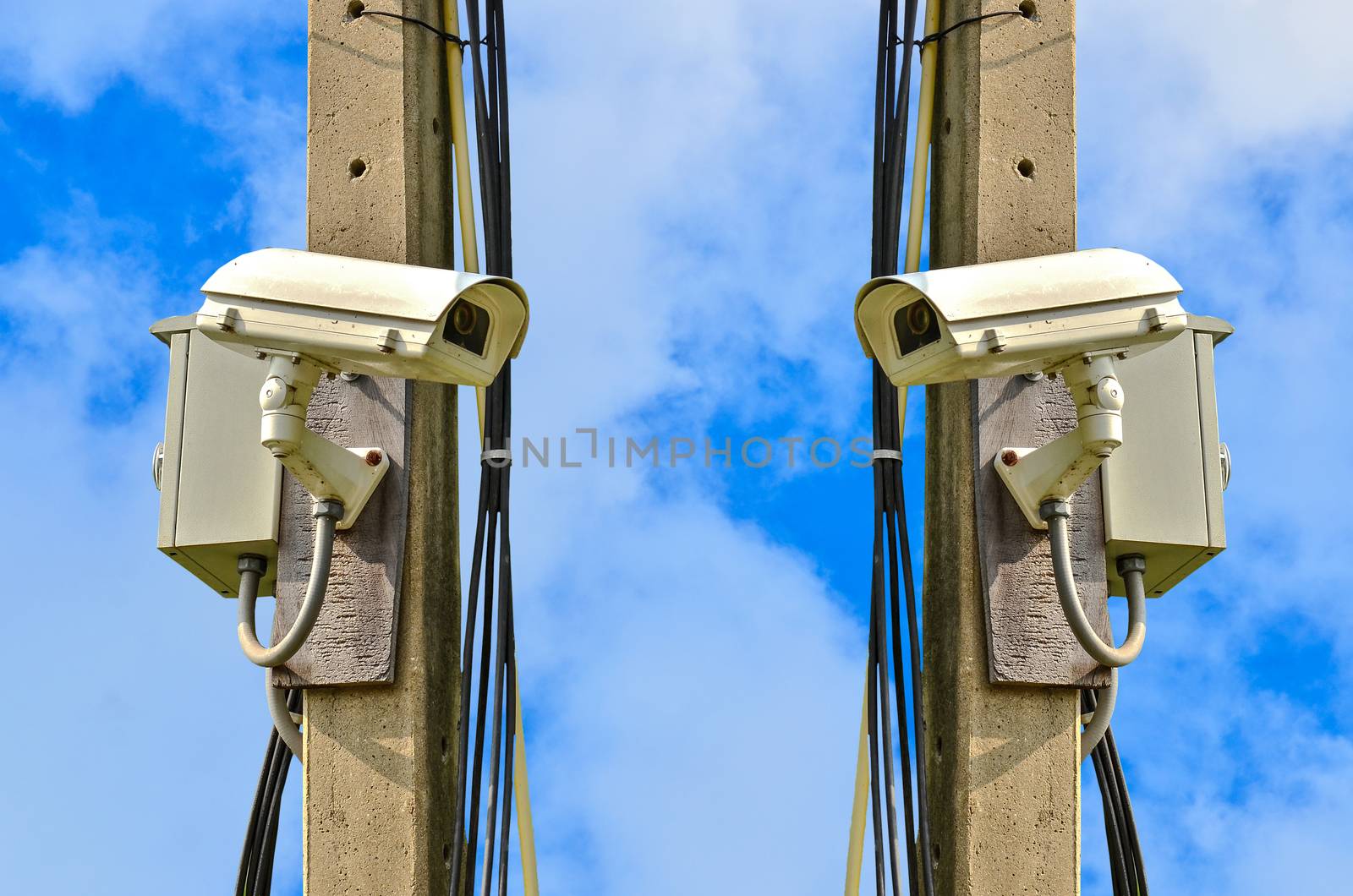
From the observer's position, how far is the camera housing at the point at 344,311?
8.18 ft

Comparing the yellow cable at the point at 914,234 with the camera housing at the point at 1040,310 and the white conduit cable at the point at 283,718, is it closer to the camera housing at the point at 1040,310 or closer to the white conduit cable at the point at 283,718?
the camera housing at the point at 1040,310

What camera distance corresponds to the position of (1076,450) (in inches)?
105

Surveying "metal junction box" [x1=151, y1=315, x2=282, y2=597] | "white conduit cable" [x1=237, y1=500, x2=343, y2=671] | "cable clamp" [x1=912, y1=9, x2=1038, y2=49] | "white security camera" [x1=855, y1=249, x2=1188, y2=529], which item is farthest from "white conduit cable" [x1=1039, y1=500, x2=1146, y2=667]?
"metal junction box" [x1=151, y1=315, x2=282, y2=597]

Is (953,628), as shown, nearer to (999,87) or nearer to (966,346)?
(966,346)

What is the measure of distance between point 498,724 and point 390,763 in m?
0.22

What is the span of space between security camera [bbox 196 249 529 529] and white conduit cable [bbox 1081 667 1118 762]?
113 centimetres

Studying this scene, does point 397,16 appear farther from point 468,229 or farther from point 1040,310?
point 1040,310

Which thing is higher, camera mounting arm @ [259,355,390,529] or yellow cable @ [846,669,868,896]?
camera mounting arm @ [259,355,390,529]

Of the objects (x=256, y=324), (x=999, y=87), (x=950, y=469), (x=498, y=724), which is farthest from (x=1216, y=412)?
(x=256, y=324)

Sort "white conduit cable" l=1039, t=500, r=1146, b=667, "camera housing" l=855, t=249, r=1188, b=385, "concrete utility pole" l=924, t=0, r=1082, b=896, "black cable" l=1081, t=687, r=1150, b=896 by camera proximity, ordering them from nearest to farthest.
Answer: "camera housing" l=855, t=249, r=1188, b=385, "white conduit cable" l=1039, t=500, r=1146, b=667, "concrete utility pole" l=924, t=0, r=1082, b=896, "black cable" l=1081, t=687, r=1150, b=896

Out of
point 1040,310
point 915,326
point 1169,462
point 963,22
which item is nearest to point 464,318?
point 915,326

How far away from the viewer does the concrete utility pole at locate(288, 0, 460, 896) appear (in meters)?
2.76

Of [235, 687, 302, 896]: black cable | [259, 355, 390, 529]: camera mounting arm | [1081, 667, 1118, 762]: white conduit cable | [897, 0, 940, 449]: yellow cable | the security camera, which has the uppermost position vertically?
[897, 0, 940, 449]: yellow cable

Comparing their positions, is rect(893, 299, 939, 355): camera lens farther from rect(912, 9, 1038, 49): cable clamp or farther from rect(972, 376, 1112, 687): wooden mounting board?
rect(912, 9, 1038, 49): cable clamp
